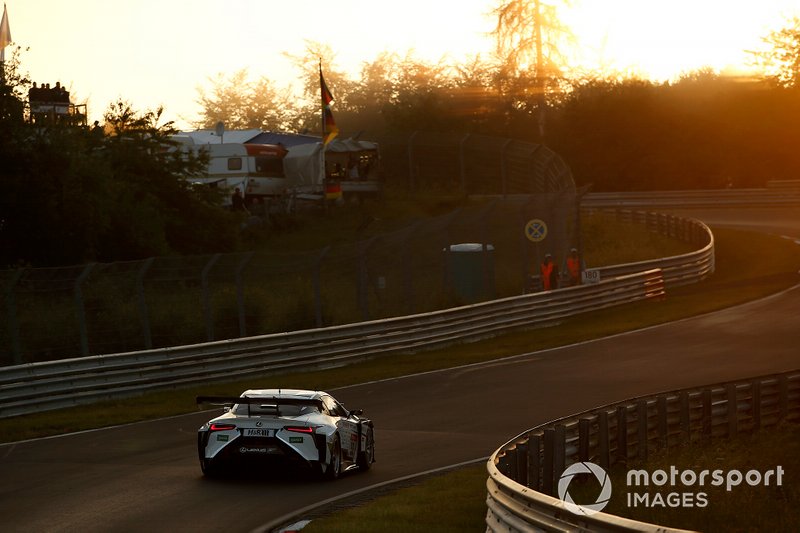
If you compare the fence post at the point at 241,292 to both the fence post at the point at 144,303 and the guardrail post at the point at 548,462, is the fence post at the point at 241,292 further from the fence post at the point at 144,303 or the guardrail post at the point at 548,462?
the guardrail post at the point at 548,462

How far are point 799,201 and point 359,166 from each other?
21.6 m

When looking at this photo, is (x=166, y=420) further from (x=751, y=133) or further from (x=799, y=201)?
(x=751, y=133)

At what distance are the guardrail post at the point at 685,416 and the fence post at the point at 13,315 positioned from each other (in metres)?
10.9

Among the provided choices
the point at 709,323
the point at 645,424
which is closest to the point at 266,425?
the point at 645,424

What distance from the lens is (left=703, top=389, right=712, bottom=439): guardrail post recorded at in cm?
1864

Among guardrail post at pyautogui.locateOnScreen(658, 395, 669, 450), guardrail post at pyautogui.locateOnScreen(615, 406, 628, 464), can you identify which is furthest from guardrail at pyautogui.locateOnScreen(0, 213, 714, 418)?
guardrail post at pyautogui.locateOnScreen(615, 406, 628, 464)

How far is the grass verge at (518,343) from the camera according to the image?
21.3 meters

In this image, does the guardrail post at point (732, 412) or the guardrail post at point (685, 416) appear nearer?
the guardrail post at point (685, 416)

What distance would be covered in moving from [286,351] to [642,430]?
10.9 m

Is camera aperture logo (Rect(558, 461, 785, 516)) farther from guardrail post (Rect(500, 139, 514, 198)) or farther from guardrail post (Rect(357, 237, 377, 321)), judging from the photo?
guardrail post (Rect(500, 139, 514, 198))

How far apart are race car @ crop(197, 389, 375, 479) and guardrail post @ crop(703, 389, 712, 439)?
5.67m

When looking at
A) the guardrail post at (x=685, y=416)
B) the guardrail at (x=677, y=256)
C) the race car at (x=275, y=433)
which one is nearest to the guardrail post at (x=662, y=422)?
the guardrail post at (x=685, y=416)

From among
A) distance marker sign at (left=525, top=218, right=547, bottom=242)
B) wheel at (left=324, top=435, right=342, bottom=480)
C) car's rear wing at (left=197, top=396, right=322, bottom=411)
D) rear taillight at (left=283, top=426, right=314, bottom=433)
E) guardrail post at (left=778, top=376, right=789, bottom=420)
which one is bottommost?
guardrail post at (left=778, top=376, right=789, bottom=420)

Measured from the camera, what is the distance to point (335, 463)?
1553 cm
